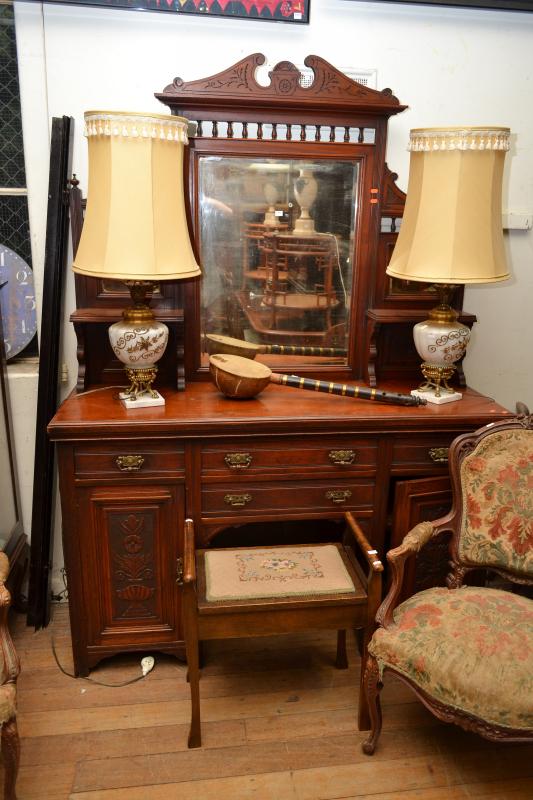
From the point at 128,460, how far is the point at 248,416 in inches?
16.6

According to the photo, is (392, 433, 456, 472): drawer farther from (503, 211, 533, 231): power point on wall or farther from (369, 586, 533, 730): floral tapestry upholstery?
(503, 211, 533, 231): power point on wall

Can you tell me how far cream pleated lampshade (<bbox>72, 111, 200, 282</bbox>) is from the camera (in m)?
1.94

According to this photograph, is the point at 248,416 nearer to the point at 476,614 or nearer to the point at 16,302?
the point at 476,614

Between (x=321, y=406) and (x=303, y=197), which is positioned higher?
(x=303, y=197)

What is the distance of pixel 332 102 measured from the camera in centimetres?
222

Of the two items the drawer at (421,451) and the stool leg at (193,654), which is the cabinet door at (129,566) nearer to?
the stool leg at (193,654)

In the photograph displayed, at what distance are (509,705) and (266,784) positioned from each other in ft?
2.51

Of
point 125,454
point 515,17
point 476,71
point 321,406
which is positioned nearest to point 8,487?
point 125,454

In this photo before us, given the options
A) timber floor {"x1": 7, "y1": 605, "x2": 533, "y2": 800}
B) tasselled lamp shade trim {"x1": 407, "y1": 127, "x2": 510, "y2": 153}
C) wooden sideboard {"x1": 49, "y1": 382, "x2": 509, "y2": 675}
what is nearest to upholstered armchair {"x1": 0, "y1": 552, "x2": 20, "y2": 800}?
timber floor {"x1": 7, "y1": 605, "x2": 533, "y2": 800}

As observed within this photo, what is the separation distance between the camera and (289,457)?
2195 mm

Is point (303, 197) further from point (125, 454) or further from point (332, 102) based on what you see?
point (125, 454)

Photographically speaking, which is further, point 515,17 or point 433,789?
point 515,17

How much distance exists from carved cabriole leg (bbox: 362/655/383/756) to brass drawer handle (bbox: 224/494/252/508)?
2.10 ft

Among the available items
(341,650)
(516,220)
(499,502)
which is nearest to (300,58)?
(516,220)
